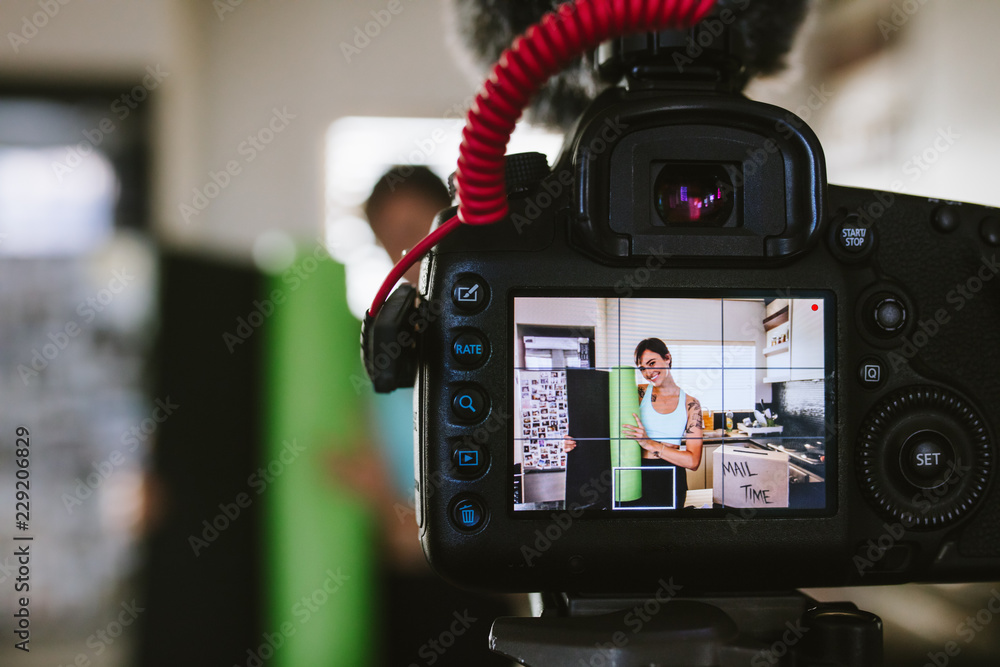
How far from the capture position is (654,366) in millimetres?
390

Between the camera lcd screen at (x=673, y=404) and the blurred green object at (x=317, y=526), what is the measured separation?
0.63 metres

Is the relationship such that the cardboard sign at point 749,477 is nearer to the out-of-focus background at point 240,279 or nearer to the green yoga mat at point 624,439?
the green yoga mat at point 624,439

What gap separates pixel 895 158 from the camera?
3.54 feet

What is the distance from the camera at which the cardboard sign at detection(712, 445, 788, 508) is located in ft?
1.30

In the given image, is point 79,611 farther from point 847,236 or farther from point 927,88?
point 927,88

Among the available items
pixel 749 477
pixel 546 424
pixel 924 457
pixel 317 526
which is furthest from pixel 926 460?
pixel 317 526

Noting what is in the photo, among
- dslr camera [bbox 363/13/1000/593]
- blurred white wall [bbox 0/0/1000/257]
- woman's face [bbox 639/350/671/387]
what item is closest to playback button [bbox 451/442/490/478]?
dslr camera [bbox 363/13/1000/593]

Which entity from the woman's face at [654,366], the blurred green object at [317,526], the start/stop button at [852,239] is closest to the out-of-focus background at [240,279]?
the blurred green object at [317,526]

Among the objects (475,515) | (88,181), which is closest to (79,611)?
(88,181)

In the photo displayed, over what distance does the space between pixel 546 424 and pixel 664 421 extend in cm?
7

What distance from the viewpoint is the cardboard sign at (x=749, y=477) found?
0.39 meters

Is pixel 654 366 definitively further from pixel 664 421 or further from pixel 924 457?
pixel 924 457

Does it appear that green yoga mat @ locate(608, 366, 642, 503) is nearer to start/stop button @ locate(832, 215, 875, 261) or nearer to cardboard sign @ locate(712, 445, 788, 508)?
cardboard sign @ locate(712, 445, 788, 508)

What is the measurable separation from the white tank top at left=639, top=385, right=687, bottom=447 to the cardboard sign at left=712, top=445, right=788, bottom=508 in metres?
0.03
